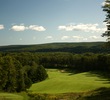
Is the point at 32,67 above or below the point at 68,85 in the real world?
above

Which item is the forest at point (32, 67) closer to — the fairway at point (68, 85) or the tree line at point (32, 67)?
the tree line at point (32, 67)

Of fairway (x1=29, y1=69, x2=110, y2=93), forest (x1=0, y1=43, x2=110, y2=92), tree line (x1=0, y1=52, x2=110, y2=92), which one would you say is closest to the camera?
fairway (x1=29, y1=69, x2=110, y2=93)

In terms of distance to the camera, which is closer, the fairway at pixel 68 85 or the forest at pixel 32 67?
the fairway at pixel 68 85

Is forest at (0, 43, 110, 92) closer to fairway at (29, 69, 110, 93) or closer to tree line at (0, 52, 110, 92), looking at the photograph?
tree line at (0, 52, 110, 92)

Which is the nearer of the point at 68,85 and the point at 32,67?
the point at 68,85

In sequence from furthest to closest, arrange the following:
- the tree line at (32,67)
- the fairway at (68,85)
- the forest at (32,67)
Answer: the forest at (32,67), the tree line at (32,67), the fairway at (68,85)

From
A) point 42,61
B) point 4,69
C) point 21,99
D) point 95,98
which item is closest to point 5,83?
point 4,69

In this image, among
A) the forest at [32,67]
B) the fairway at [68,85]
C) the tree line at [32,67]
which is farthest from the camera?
the forest at [32,67]

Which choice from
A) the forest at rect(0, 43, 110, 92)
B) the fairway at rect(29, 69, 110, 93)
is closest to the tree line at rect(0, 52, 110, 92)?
the forest at rect(0, 43, 110, 92)

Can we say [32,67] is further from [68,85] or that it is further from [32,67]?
[68,85]

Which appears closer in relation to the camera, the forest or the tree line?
the tree line

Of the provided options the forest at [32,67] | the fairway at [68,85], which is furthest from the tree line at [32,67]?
the fairway at [68,85]

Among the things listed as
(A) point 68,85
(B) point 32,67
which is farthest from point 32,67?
(A) point 68,85

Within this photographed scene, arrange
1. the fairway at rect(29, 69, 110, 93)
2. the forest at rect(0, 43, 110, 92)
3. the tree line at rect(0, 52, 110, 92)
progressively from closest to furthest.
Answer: the fairway at rect(29, 69, 110, 93) < the tree line at rect(0, 52, 110, 92) < the forest at rect(0, 43, 110, 92)
